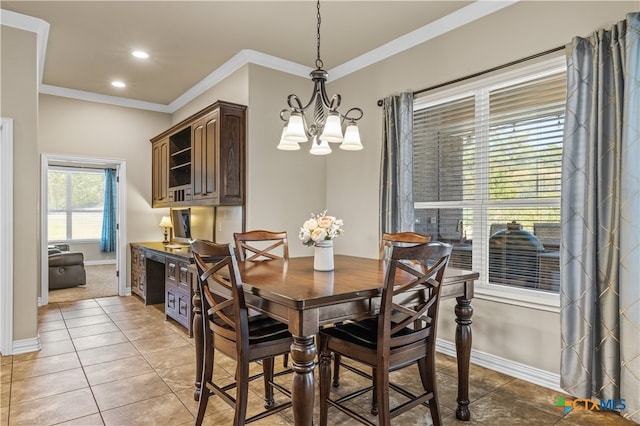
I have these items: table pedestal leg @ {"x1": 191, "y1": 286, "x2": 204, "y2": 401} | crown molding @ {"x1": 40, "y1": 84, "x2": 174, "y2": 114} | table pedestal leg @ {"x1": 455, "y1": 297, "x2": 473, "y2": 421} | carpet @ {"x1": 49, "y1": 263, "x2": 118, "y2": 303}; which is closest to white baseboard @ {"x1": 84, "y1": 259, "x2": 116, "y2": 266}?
carpet @ {"x1": 49, "y1": 263, "x2": 118, "y2": 303}

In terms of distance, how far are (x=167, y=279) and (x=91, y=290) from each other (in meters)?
2.62

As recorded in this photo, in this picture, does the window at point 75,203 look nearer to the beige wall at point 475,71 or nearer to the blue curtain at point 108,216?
the blue curtain at point 108,216

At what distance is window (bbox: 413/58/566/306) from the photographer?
9.23 ft

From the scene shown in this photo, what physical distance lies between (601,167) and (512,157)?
0.69 meters

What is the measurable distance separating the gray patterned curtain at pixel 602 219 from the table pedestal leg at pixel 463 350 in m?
0.71

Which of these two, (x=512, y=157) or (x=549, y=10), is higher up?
(x=549, y=10)

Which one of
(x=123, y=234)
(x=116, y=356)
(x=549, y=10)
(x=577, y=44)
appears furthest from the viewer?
Answer: (x=123, y=234)

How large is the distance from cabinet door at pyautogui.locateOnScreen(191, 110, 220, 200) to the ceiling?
70 cm

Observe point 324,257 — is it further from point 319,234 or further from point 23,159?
point 23,159

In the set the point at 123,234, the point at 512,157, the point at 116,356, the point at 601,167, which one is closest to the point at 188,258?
the point at 116,356

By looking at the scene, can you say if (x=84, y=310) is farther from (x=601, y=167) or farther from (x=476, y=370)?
(x=601, y=167)

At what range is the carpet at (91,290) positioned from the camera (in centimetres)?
565

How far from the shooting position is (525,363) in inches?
113

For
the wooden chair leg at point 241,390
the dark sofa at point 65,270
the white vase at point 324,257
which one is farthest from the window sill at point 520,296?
the dark sofa at point 65,270
